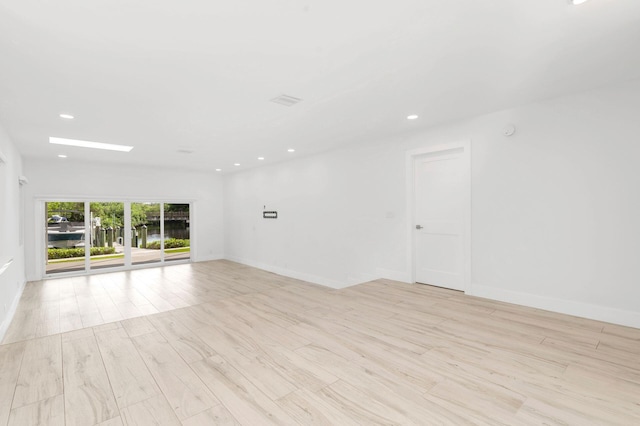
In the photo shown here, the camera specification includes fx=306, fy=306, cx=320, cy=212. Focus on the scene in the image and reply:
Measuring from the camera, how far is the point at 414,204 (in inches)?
191

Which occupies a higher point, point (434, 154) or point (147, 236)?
point (434, 154)

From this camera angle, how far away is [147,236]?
8.92 meters

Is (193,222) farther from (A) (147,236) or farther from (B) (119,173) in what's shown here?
(B) (119,173)

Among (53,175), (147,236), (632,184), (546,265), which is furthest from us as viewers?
(147,236)

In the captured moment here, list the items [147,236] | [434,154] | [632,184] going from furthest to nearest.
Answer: [147,236] → [434,154] → [632,184]

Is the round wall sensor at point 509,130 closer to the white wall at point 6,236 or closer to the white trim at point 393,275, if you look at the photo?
the white trim at point 393,275

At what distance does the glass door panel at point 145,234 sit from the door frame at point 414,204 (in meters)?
7.42

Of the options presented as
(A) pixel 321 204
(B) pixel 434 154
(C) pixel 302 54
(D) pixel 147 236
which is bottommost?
(D) pixel 147 236

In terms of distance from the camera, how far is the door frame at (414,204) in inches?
163

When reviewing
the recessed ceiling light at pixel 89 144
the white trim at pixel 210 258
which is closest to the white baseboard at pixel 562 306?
the recessed ceiling light at pixel 89 144

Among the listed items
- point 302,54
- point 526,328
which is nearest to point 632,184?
point 526,328

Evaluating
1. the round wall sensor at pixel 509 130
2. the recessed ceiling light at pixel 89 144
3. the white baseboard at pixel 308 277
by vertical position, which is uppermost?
the recessed ceiling light at pixel 89 144

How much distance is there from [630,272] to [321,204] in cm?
481

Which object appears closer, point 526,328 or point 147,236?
point 526,328
